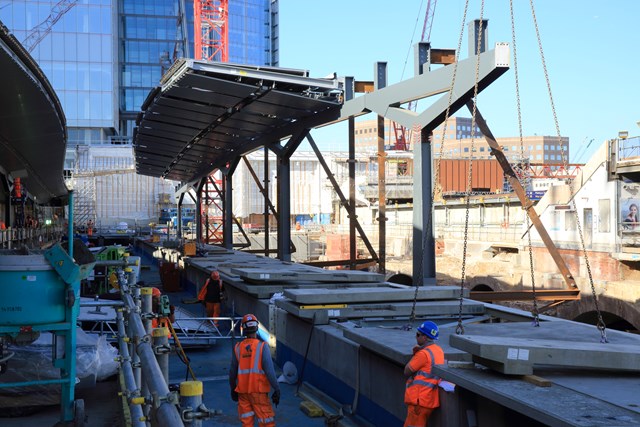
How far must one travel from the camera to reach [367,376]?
849cm

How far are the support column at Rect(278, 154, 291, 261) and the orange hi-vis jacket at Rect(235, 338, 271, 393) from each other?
47.4ft

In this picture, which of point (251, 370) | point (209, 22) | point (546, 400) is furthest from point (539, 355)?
point (209, 22)

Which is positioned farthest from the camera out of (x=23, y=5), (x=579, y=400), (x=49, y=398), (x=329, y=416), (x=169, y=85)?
(x=23, y=5)

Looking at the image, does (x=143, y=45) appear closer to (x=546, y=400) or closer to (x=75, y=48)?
(x=75, y=48)

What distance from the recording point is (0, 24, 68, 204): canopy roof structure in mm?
9081

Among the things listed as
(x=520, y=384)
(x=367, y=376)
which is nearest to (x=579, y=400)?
(x=520, y=384)

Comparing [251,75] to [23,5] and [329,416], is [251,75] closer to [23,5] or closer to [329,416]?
[329,416]

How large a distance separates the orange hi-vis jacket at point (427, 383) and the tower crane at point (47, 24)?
98604 millimetres

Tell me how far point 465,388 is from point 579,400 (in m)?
1.03

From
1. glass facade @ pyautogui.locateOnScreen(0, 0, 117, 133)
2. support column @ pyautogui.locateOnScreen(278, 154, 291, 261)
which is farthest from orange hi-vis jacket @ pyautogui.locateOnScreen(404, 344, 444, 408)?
glass facade @ pyautogui.locateOnScreen(0, 0, 117, 133)

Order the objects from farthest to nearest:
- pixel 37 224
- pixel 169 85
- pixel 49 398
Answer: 1. pixel 37 224
2. pixel 169 85
3. pixel 49 398

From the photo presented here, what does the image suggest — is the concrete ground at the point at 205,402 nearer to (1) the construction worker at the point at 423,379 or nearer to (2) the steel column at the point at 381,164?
(1) the construction worker at the point at 423,379

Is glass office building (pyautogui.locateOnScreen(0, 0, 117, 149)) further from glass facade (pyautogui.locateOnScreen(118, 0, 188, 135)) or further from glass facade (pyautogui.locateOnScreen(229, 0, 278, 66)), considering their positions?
glass facade (pyautogui.locateOnScreen(229, 0, 278, 66))

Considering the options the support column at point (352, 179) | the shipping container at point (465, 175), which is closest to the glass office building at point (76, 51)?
the shipping container at point (465, 175)
